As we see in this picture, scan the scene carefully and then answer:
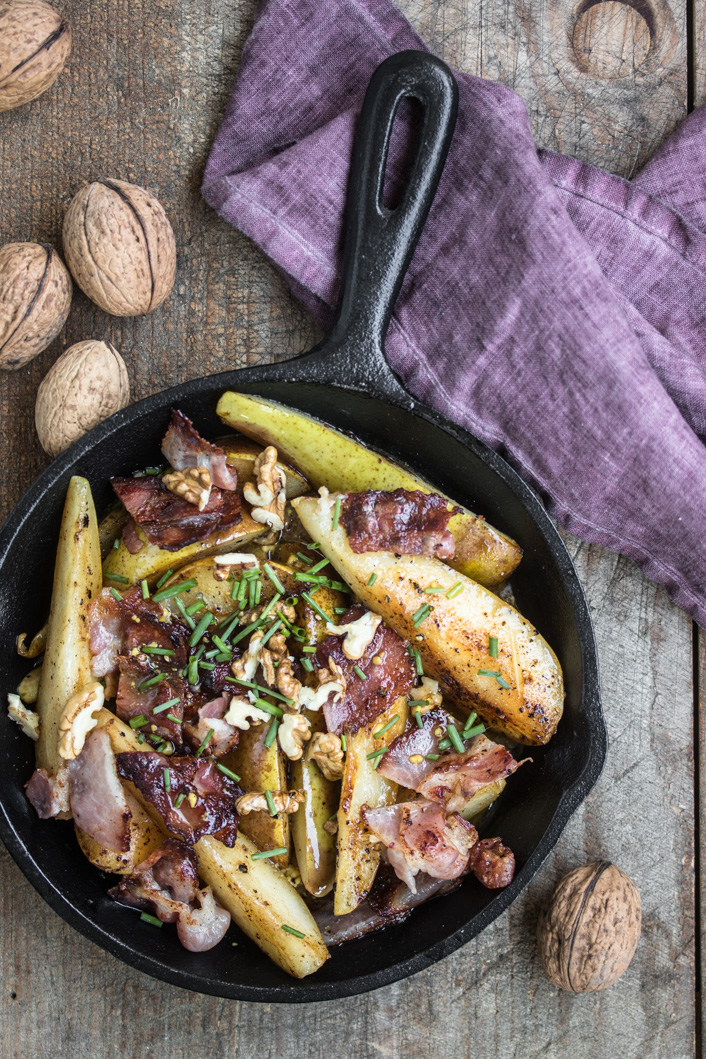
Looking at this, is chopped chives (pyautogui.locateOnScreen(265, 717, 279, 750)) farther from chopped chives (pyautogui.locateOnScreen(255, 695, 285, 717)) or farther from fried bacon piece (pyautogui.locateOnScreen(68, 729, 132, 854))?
fried bacon piece (pyautogui.locateOnScreen(68, 729, 132, 854))

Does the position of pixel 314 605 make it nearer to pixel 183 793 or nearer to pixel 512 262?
pixel 183 793

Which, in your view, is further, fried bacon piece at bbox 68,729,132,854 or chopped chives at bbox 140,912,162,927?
chopped chives at bbox 140,912,162,927

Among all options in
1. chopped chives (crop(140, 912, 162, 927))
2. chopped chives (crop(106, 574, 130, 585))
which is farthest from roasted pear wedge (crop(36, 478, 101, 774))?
chopped chives (crop(140, 912, 162, 927))

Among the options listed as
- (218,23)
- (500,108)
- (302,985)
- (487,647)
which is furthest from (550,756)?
(218,23)

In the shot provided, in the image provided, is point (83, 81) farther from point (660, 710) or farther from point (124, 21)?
point (660, 710)

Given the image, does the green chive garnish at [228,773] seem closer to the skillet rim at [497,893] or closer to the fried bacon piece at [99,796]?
the fried bacon piece at [99,796]
